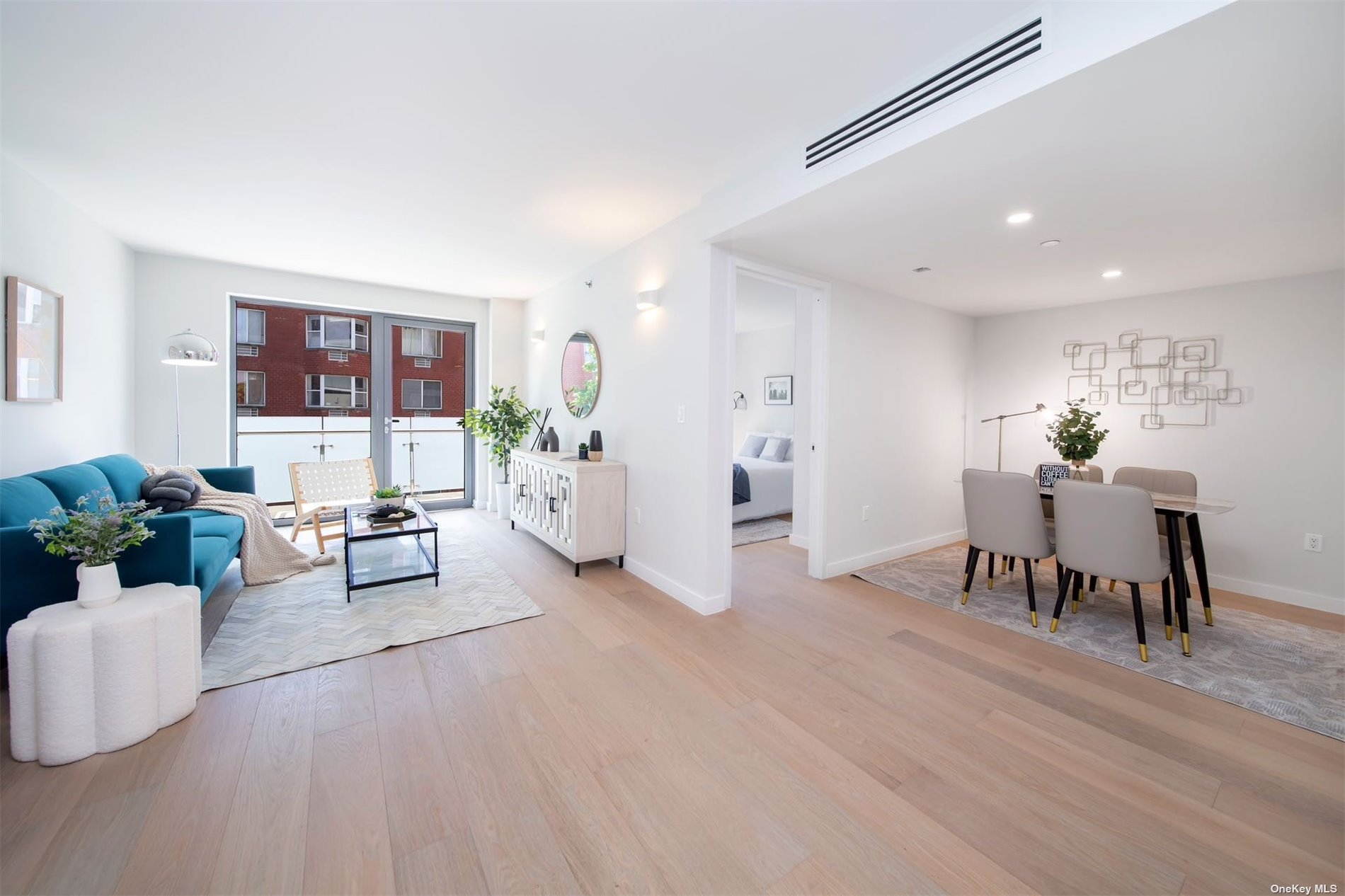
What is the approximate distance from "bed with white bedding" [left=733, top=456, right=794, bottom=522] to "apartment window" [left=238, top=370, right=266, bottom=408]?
189 inches

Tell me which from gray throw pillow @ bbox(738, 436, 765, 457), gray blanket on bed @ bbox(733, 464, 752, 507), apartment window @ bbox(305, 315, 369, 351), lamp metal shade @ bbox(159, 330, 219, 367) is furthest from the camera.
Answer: gray throw pillow @ bbox(738, 436, 765, 457)

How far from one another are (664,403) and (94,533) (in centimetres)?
268

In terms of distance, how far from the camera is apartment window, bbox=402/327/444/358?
18.6ft

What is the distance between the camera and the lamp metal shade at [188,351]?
376 cm

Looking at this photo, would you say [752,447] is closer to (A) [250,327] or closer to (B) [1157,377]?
(B) [1157,377]

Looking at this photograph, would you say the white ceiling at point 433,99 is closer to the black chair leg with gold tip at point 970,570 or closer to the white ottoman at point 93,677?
the white ottoman at point 93,677

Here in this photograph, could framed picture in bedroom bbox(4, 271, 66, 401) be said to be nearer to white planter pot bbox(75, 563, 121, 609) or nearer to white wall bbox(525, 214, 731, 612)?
white planter pot bbox(75, 563, 121, 609)

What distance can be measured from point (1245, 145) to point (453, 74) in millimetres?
2983

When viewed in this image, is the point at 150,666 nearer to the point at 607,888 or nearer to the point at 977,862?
the point at 607,888

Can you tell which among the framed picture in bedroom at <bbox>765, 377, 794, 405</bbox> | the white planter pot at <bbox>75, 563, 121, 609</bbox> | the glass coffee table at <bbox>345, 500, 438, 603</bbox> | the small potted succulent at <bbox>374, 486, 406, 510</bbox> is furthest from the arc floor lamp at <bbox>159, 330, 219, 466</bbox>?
the framed picture in bedroom at <bbox>765, 377, 794, 405</bbox>

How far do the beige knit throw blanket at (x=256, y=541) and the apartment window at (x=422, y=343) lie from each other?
2.37m

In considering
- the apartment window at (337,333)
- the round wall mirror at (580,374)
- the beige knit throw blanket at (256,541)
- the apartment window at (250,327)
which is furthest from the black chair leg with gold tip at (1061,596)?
the apartment window at (250,327)

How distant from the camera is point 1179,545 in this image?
278 cm

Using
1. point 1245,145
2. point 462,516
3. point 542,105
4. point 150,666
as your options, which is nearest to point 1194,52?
point 1245,145
